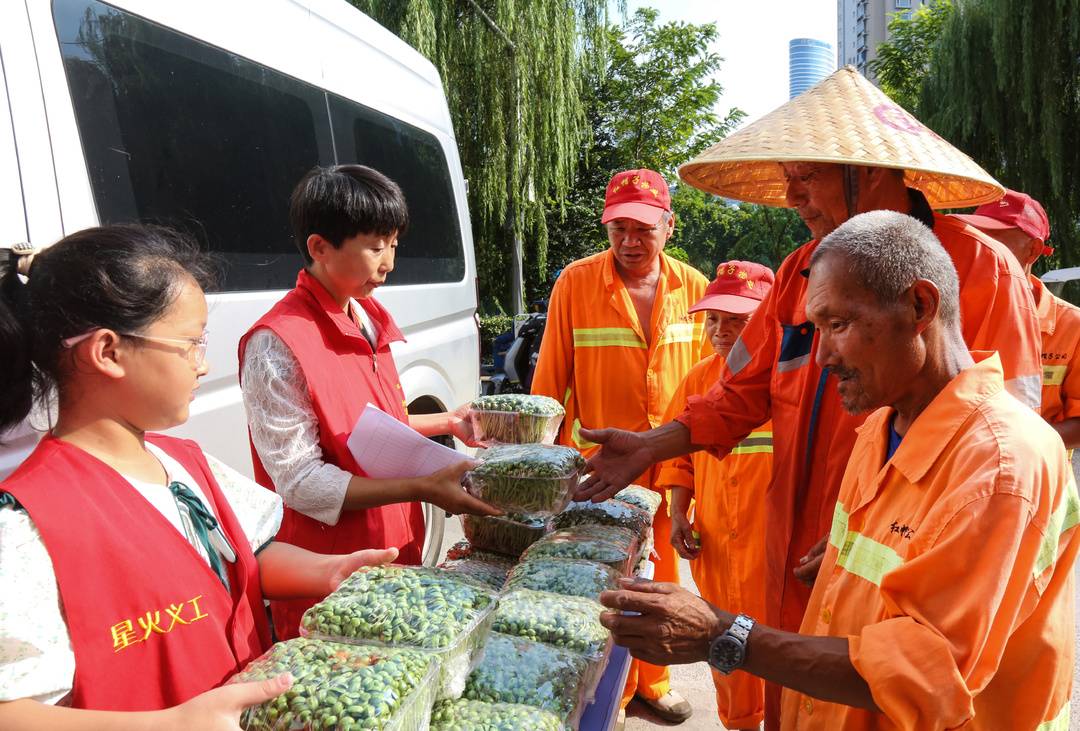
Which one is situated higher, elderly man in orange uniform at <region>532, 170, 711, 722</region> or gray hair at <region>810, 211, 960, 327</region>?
gray hair at <region>810, 211, 960, 327</region>

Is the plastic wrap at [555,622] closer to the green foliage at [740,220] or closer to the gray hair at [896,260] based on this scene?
the gray hair at [896,260]

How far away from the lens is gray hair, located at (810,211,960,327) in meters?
1.38

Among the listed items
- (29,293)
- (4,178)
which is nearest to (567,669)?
(29,293)

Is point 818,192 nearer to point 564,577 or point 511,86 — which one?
point 564,577

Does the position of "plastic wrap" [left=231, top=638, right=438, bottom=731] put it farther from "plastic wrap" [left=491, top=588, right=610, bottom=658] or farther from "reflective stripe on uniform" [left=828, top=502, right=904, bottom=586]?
"reflective stripe on uniform" [left=828, top=502, right=904, bottom=586]

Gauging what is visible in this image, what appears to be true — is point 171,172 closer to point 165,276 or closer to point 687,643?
point 165,276

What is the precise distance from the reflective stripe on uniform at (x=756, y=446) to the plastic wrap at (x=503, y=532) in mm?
980

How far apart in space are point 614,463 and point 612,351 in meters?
1.18

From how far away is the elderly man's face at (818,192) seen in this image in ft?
7.06

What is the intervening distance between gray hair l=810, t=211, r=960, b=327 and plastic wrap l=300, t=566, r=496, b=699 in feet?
2.97

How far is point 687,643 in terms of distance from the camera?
1431 millimetres

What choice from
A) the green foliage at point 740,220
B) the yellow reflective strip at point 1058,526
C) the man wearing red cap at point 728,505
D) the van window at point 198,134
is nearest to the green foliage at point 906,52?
the green foliage at point 740,220

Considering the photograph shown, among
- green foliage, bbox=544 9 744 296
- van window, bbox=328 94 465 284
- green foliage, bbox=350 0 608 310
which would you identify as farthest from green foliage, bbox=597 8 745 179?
van window, bbox=328 94 465 284

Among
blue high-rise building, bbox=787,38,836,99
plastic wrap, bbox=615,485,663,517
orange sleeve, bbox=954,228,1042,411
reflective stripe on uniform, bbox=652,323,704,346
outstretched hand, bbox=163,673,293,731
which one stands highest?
blue high-rise building, bbox=787,38,836,99
